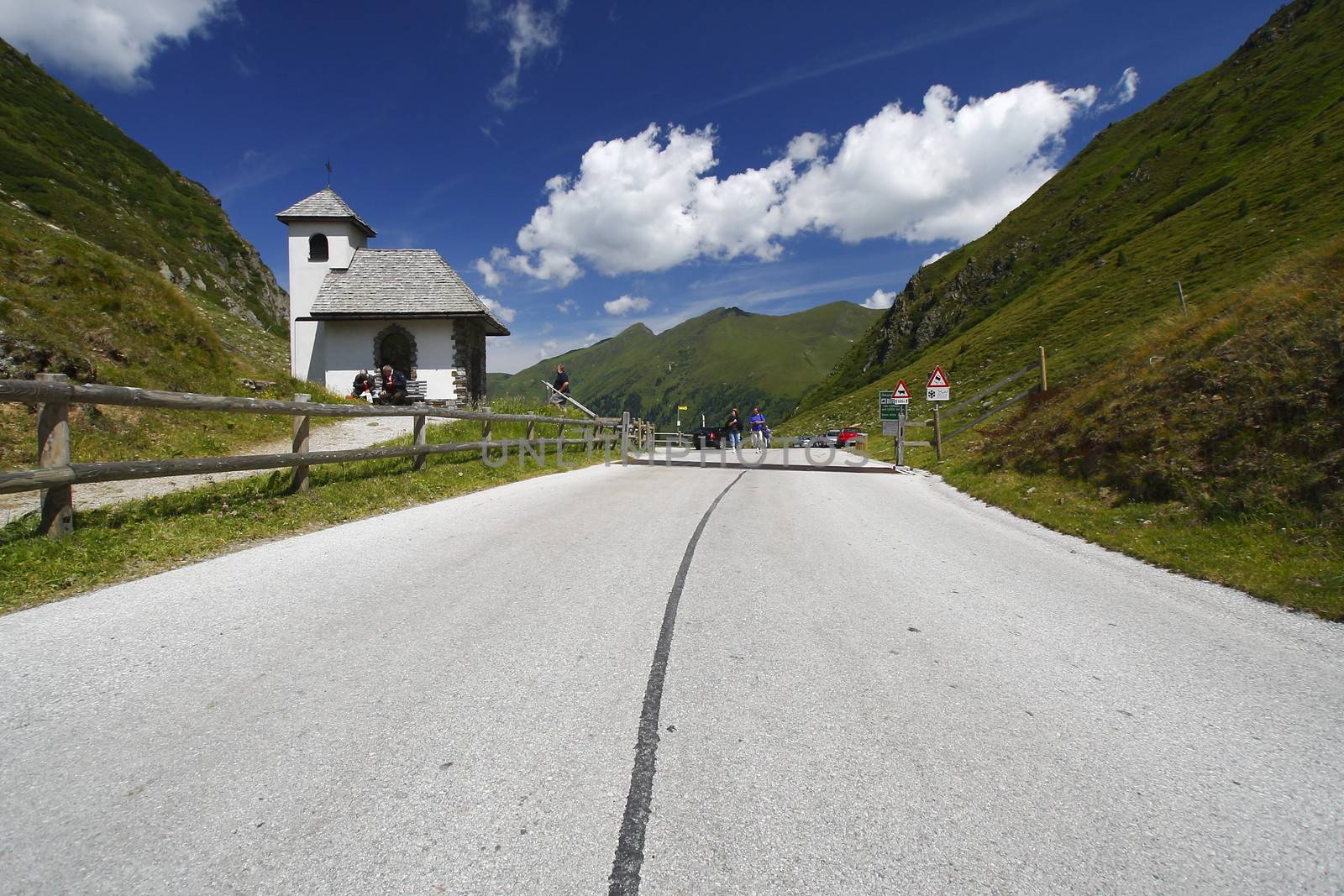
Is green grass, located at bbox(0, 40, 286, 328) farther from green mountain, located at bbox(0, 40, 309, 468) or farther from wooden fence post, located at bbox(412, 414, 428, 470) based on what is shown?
wooden fence post, located at bbox(412, 414, 428, 470)

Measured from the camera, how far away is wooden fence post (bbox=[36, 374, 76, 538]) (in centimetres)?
532

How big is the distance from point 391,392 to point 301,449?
44.2ft

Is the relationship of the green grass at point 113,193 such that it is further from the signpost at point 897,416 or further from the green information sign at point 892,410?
the signpost at point 897,416

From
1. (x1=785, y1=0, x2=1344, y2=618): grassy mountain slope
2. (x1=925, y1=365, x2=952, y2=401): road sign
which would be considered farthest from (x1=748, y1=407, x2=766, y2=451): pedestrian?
(x1=785, y1=0, x2=1344, y2=618): grassy mountain slope

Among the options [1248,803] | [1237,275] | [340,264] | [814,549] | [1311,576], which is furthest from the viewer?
[1237,275]

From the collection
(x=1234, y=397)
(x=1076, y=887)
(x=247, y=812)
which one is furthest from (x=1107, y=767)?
(x=1234, y=397)

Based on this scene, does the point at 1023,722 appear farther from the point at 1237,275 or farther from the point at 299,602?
the point at 1237,275

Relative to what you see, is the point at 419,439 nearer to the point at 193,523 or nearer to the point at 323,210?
the point at 193,523

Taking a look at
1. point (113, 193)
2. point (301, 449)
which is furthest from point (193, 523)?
point (113, 193)

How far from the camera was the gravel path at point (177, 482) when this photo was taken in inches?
286

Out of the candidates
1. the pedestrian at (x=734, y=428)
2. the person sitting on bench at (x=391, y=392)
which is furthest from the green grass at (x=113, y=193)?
the pedestrian at (x=734, y=428)

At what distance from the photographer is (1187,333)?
11.5 meters

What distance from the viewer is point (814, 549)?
6.71 metres

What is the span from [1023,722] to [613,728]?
76.0 inches
